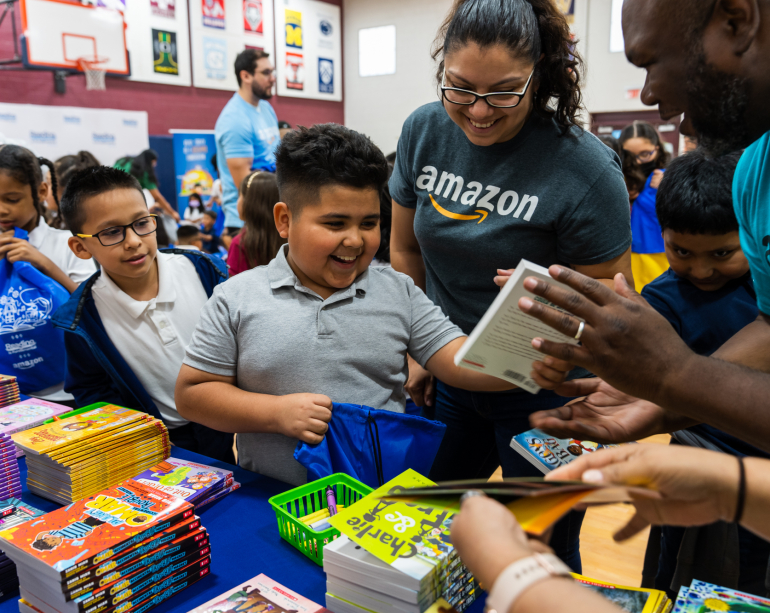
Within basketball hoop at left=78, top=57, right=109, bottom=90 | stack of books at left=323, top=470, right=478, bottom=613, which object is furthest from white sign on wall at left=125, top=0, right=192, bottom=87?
stack of books at left=323, top=470, right=478, bottom=613

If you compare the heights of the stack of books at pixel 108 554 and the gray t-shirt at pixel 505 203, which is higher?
the gray t-shirt at pixel 505 203

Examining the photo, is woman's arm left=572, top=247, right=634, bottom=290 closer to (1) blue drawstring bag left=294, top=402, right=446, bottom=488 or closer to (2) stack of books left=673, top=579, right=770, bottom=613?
(1) blue drawstring bag left=294, top=402, right=446, bottom=488

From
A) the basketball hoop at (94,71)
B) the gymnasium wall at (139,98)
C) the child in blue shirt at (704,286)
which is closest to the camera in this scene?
the child in blue shirt at (704,286)

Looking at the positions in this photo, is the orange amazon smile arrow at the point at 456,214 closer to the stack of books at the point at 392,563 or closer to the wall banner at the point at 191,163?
the stack of books at the point at 392,563

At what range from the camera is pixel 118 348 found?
5.58ft

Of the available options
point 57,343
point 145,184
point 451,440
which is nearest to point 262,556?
point 451,440

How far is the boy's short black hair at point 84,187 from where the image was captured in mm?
1768

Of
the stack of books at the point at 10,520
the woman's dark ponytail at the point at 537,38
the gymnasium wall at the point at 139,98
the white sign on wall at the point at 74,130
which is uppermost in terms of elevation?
the gymnasium wall at the point at 139,98

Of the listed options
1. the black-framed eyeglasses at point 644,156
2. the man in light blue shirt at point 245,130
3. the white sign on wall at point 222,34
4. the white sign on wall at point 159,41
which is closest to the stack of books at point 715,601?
the black-framed eyeglasses at point 644,156

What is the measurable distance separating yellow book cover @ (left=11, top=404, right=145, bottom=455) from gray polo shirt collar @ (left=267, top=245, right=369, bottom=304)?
47 cm

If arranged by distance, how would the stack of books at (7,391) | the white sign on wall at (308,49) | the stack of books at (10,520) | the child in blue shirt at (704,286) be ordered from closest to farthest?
the stack of books at (10,520)
the child in blue shirt at (704,286)
the stack of books at (7,391)
the white sign on wall at (308,49)

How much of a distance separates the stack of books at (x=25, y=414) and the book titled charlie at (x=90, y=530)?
480mm

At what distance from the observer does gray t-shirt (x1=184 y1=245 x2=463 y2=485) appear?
1358mm

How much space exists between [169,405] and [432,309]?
0.82m
